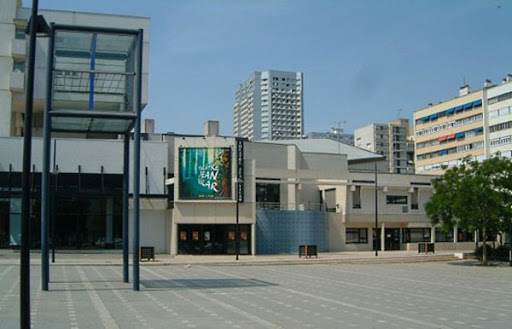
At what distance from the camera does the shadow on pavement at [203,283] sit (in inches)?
850

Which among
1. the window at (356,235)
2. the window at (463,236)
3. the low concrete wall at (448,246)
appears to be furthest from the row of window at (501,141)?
the window at (356,235)

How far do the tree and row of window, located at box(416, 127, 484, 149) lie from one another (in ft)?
218

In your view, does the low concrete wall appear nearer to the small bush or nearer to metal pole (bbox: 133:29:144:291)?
the small bush

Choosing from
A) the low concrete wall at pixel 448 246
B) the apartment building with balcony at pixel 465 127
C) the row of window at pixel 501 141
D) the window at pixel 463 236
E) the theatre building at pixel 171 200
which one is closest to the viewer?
the theatre building at pixel 171 200

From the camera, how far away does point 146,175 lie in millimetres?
46906

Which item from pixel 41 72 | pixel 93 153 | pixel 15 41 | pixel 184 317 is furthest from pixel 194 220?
pixel 184 317

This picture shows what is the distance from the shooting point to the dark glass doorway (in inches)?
1764

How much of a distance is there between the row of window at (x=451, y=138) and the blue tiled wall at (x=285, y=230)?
194ft

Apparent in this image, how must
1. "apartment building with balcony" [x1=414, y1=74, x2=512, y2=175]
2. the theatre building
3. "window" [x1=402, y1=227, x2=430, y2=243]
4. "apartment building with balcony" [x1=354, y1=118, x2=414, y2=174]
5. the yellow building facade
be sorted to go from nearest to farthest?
the theatre building → "window" [x1=402, y1=227, x2=430, y2=243] → "apartment building with balcony" [x1=414, y1=74, x2=512, y2=175] → the yellow building facade → "apartment building with balcony" [x1=354, y1=118, x2=414, y2=174]

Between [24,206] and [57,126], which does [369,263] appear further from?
[24,206]

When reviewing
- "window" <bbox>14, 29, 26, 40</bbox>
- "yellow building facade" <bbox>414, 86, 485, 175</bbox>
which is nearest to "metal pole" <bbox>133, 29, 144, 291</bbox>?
"window" <bbox>14, 29, 26, 40</bbox>

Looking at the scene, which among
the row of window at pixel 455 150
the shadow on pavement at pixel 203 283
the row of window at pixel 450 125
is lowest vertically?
the shadow on pavement at pixel 203 283

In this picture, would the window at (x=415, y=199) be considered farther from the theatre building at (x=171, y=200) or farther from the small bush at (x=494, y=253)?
the small bush at (x=494, y=253)

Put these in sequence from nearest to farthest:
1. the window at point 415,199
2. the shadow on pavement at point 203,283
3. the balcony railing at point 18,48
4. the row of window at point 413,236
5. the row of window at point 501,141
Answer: the shadow on pavement at point 203,283, the balcony railing at point 18,48, the row of window at point 413,236, the window at point 415,199, the row of window at point 501,141
